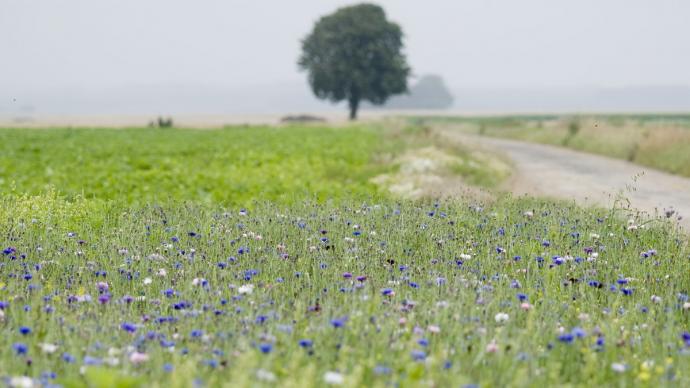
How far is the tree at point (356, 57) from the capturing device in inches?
2724

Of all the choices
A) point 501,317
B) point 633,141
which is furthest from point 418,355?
point 633,141

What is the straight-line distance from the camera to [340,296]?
6.09 meters

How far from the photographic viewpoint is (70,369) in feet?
13.8

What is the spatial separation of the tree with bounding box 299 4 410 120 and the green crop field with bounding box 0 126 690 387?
57.8 metres

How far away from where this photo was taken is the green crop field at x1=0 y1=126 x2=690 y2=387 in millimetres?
4293

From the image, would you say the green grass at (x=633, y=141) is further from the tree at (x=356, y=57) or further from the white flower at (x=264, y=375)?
the tree at (x=356, y=57)

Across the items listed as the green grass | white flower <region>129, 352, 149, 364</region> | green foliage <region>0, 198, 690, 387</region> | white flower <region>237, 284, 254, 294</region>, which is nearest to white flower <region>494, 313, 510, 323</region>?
green foliage <region>0, 198, 690, 387</region>

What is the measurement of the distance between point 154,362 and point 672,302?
13.9 feet

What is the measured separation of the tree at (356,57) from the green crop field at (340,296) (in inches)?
2275

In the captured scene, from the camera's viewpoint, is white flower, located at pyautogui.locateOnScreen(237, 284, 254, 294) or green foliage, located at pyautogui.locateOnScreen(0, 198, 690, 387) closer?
green foliage, located at pyautogui.locateOnScreen(0, 198, 690, 387)

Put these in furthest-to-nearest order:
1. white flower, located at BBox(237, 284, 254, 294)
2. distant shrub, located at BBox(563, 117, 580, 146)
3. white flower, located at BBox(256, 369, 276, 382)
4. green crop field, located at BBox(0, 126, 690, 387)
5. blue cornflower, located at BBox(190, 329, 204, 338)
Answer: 1. distant shrub, located at BBox(563, 117, 580, 146)
2. white flower, located at BBox(237, 284, 254, 294)
3. blue cornflower, located at BBox(190, 329, 204, 338)
4. green crop field, located at BBox(0, 126, 690, 387)
5. white flower, located at BBox(256, 369, 276, 382)

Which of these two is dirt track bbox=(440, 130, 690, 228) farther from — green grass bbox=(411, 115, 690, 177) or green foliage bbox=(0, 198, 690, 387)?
green foliage bbox=(0, 198, 690, 387)

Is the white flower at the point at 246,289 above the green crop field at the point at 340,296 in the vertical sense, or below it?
above

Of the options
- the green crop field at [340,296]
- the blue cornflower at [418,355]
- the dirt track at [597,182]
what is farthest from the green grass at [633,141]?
the blue cornflower at [418,355]
